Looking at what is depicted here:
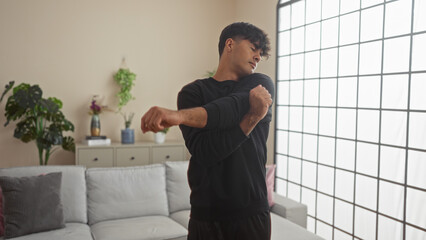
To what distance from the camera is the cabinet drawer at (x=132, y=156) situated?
4.04 m

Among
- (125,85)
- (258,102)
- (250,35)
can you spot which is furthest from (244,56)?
(125,85)

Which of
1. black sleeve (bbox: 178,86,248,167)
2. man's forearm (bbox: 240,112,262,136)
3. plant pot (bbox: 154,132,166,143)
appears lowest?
plant pot (bbox: 154,132,166,143)

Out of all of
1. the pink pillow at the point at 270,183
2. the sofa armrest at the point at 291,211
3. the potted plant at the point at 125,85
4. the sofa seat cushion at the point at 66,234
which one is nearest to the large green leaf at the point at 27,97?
the potted plant at the point at 125,85

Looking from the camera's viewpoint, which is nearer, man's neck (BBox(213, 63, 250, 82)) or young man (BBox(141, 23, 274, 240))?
young man (BBox(141, 23, 274, 240))

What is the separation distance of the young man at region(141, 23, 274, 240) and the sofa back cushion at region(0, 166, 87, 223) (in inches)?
75.9

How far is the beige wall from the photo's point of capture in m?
4.00

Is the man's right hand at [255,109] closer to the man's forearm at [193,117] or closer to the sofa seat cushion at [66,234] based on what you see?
the man's forearm at [193,117]

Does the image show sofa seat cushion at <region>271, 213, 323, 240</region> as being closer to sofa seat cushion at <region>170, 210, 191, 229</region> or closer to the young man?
sofa seat cushion at <region>170, 210, 191, 229</region>

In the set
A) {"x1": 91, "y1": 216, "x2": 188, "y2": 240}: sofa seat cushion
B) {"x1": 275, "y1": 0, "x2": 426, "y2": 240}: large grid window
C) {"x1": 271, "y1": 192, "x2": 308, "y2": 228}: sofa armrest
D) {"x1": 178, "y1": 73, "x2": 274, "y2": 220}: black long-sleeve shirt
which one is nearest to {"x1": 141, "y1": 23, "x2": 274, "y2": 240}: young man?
{"x1": 178, "y1": 73, "x2": 274, "y2": 220}: black long-sleeve shirt

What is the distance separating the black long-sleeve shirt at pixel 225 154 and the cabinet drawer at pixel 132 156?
10.2 ft

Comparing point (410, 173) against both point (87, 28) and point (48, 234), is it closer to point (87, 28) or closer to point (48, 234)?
point (48, 234)

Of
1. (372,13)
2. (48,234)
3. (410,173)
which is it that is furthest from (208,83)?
(372,13)

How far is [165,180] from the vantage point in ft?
10.2

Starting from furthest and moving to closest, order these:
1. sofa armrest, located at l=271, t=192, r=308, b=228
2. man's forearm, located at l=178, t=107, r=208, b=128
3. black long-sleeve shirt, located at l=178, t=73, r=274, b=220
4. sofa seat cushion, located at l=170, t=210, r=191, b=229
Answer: sofa armrest, located at l=271, t=192, r=308, b=228 → sofa seat cushion, located at l=170, t=210, r=191, b=229 → black long-sleeve shirt, located at l=178, t=73, r=274, b=220 → man's forearm, located at l=178, t=107, r=208, b=128
